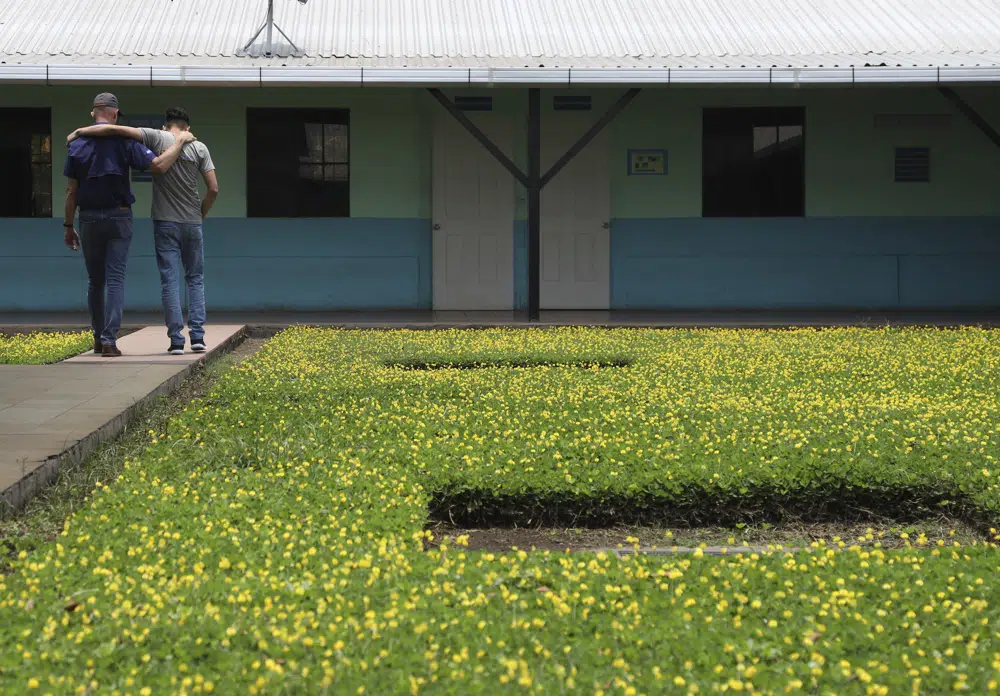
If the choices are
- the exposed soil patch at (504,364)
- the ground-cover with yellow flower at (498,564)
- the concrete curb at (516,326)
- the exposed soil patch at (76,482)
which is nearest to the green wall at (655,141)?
the concrete curb at (516,326)

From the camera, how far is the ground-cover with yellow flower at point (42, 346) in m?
9.46

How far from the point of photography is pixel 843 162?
49.9ft

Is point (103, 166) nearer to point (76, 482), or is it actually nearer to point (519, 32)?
point (76, 482)

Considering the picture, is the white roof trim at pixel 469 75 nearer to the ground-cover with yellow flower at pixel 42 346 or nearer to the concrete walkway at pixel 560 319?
the concrete walkway at pixel 560 319

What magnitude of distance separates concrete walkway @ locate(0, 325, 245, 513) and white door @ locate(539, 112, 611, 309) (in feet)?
18.3

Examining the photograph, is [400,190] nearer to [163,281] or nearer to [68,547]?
[163,281]

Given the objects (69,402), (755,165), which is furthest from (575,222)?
(69,402)

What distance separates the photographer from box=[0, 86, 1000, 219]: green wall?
48.2ft

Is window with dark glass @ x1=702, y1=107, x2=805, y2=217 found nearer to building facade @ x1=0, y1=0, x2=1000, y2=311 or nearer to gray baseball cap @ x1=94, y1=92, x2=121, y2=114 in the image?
building facade @ x1=0, y1=0, x2=1000, y2=311

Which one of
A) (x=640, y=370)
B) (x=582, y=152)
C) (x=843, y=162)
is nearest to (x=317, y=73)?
(x=582, y=152)

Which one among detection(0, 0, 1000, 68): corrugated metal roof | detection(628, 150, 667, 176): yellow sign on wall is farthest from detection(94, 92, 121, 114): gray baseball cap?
detection(628, 150, 667, 176): yellow sign on wall

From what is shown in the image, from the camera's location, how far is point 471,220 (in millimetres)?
14945

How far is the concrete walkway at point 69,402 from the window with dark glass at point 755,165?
7099mm

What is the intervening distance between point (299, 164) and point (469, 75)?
10.8ft
